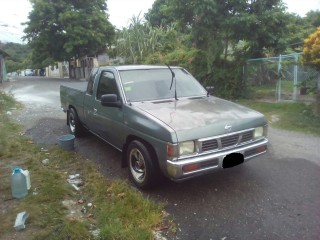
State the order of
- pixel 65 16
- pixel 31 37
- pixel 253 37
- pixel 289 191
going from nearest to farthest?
pixel 289 191 → pixel 253 37 → pixel 65 16 → pixel 31 37

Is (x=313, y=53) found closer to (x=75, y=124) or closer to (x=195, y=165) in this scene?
(x=195, y=165)

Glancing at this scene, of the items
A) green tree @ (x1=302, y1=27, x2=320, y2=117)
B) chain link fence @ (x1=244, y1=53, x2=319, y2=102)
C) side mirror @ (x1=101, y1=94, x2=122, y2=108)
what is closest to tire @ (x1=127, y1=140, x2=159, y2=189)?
side mirror @ (x1=101, y1=94, x2=122, y2=108)

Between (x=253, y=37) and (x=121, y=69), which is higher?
(x=253, y=37)

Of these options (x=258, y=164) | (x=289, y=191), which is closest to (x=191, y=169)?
(x=289, y=191)

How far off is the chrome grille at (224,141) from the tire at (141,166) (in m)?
0.72

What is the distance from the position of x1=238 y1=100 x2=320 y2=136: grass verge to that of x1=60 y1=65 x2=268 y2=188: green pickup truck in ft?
11.1

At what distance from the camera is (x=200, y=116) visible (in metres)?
4.05

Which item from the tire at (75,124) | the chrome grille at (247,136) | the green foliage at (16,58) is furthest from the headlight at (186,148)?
the green foliage at (16,58)

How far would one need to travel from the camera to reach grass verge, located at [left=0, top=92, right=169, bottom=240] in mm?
3205

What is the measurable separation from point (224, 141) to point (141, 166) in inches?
47.0

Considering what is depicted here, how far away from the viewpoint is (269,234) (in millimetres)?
3221

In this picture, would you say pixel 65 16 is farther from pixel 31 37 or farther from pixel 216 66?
pixel 216 66

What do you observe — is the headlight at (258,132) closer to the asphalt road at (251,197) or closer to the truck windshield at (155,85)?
the asphalt road at (251,197)

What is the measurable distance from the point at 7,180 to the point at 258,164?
3.98 metres
